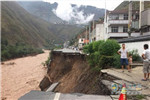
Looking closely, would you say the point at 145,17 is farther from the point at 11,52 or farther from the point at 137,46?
the point at 11,52

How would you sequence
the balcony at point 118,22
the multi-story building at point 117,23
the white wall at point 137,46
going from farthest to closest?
the multi-story building at point 117,23 → the balcony at point 118,22 → the white wall at point 137,46

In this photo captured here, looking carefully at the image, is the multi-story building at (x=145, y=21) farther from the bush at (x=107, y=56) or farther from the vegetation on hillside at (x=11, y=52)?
the vegetation on hillside at (x=11, y=52)

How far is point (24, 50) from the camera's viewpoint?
258ft

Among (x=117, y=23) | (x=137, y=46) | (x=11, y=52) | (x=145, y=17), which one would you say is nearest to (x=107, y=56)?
(x=137, y=46)

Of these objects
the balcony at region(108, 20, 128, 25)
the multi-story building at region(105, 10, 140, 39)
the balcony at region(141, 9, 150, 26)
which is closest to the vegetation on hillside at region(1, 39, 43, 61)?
the multi-story building at region(105, 10, 140, 39)

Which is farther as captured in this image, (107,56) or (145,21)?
(145,21)

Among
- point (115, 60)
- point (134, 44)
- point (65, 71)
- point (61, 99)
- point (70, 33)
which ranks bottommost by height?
point (65, 71)

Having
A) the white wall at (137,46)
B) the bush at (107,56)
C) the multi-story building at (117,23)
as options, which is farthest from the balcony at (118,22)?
the bush at (107,56)

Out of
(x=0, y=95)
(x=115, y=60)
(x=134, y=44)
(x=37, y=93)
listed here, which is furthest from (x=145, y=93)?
(x=0, y=95)

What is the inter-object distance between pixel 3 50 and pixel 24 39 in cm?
3510

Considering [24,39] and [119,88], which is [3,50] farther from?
[119,88]

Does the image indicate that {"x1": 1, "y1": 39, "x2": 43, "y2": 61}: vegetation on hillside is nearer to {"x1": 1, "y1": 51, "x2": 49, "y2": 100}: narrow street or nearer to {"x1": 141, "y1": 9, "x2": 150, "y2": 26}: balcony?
{"x1": 1, "y1": 51, "x2": 49, "y2": 100}: narrow street

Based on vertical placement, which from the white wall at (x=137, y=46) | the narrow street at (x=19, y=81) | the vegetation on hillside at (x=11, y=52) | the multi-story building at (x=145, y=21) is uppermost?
the multi-story building at (x=145, y=21)

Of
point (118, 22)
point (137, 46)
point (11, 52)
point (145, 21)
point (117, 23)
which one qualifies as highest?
point (118, 22)
